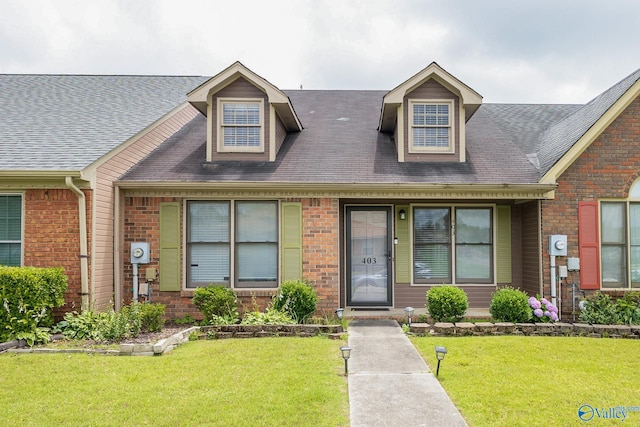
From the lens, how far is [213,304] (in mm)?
8625

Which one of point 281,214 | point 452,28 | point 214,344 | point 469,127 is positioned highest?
point 452,28

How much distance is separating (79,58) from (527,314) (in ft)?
64.5

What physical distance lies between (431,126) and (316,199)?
336 cm

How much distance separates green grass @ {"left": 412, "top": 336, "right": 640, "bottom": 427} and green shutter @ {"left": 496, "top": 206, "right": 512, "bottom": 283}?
8.89 feet

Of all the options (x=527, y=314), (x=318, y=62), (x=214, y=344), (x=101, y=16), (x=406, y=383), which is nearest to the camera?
(x=406, y=383)

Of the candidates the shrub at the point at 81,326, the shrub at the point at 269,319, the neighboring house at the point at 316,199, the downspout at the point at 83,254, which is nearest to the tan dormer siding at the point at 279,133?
the neighboring house at the point at 316,199

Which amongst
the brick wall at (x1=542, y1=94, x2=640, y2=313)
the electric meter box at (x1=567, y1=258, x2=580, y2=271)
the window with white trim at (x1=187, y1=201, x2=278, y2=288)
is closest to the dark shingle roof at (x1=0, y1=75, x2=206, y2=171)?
the window with white trim at (x1=187, y1=201, x2=278, y2=288)

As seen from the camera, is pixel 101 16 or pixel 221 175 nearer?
pixel 221 175

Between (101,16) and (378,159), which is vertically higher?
(101,16)

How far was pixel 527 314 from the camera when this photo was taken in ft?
27.9

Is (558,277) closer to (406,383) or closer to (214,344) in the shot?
(406,383)

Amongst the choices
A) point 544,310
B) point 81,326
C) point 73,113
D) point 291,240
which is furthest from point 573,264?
point 73,113

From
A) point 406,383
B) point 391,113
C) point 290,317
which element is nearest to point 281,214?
point 290,317

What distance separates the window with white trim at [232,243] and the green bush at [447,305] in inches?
131
